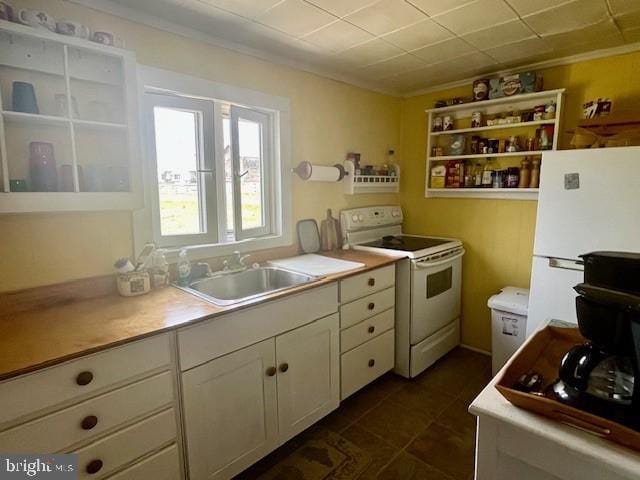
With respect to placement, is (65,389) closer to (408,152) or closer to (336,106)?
(336,106)

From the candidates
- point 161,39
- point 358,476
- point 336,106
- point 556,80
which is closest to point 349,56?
point 336,106

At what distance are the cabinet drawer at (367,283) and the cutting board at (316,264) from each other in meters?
0.07

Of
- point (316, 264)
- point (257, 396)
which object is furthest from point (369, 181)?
point (257, 396)

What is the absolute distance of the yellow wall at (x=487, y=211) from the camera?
2.15m

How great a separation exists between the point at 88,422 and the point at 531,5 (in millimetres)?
2411

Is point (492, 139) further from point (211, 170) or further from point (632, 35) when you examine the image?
point (211, 170)

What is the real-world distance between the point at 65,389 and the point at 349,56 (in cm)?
221

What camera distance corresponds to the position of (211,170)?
6.54 ft

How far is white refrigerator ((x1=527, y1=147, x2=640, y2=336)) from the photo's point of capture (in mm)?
1652

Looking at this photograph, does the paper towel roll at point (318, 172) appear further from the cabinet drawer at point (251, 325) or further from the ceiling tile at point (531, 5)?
the ceiling tile at point (531, 5)

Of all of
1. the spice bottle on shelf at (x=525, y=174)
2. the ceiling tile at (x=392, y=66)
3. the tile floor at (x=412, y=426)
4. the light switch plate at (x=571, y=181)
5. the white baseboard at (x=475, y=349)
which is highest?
the ceiling tile at (x=392, y=66)

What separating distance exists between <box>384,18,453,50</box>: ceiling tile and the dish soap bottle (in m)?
1.62

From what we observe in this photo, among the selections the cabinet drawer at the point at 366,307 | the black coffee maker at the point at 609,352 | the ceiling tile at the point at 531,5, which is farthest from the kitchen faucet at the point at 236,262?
the ceiling tile at the point at 531,5

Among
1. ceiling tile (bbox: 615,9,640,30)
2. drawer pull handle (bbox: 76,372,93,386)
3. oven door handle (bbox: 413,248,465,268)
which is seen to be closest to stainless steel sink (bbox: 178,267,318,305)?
drawer pull handle (bbox: 76,372,93,386)
